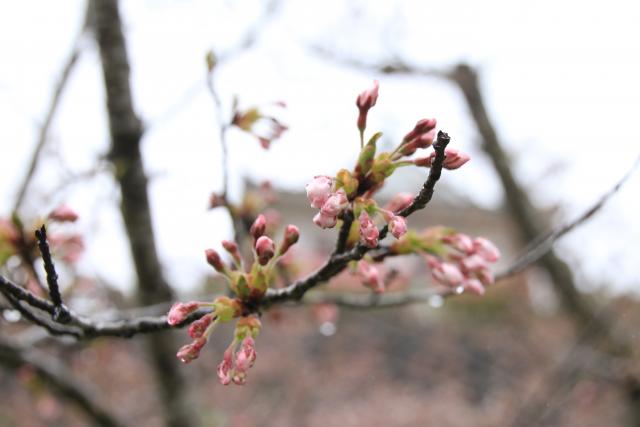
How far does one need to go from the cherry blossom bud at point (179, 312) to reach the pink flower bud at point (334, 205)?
1.04ft

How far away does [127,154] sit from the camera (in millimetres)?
2297

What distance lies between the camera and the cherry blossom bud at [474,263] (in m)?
1.30

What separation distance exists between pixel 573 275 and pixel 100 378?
23.1 ft

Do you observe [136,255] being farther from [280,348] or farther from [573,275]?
[280,348]

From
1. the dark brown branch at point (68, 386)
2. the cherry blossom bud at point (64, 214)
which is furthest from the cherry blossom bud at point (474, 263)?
the dark brown branch at point (68, 386)

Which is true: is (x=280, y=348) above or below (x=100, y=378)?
below

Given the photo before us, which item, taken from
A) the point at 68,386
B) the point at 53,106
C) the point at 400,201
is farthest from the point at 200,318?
the point at 53,106

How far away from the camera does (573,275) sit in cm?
434

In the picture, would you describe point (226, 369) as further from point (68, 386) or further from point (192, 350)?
point (68, 386)

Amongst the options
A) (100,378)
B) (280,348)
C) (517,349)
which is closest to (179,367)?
(100,378)

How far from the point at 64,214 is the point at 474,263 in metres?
1.12

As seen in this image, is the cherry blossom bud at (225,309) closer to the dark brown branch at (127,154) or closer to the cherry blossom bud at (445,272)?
the cherry blossom bud at (445,272)

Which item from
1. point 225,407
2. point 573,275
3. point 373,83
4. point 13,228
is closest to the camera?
point 373,83

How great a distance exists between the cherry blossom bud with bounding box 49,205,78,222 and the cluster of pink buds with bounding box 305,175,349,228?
927mm
